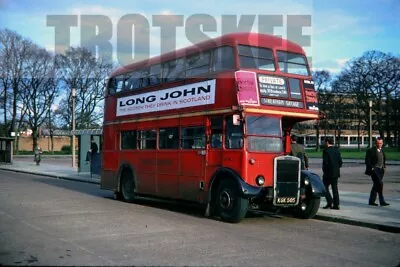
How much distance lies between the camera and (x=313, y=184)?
1181 cm

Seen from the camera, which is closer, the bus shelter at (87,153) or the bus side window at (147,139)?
the bus side window at (147,139)

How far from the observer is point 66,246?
8156 mm

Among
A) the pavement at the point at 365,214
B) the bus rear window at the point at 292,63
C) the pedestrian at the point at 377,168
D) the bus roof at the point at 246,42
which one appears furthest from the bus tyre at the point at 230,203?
the pedestrian at the point at 377,168

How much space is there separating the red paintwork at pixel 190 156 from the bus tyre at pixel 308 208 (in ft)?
4.86

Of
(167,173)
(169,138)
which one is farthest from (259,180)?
(169,138)

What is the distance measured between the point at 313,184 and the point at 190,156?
3219 millimetres

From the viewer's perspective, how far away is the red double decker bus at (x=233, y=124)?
11.1 m

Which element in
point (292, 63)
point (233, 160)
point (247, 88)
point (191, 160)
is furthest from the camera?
point (191, 160)

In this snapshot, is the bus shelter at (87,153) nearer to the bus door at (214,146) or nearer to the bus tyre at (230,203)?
the bus door at (214,146)

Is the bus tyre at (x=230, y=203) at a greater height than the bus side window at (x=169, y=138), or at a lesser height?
lesser

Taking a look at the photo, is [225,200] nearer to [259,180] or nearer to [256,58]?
[259,180]

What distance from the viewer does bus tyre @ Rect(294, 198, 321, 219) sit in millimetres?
11961

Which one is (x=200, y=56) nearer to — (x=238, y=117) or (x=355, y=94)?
(x=238, y=117)

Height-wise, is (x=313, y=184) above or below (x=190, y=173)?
below
